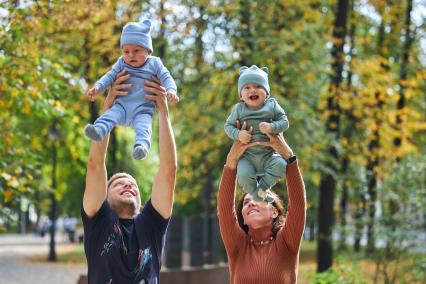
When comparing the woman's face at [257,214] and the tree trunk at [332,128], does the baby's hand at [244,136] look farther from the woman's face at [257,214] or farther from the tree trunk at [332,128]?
the tree trunk at [332,128]

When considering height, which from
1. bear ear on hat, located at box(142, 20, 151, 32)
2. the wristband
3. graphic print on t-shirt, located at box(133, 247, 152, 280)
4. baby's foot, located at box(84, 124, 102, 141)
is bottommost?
graphic print on t-shirt, located at box(133, 247, 152, 280)

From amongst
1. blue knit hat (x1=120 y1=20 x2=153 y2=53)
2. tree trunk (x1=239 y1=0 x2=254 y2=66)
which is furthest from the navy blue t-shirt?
tree trunk (x1=239 y1=0 x2=254 y2=66)

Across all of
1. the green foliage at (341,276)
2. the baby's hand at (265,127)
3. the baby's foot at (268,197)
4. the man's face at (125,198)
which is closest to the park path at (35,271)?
the green foliage at (341,276)

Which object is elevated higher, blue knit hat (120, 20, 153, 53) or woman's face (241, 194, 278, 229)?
blue knit hat (120, 20, 153, 53)

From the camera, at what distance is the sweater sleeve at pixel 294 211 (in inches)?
162

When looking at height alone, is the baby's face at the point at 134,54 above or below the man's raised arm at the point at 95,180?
above

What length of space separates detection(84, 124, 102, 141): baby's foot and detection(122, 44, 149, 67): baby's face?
24.2 inches

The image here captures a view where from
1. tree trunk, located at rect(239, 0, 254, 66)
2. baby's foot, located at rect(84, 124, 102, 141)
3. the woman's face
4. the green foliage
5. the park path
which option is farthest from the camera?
the park path

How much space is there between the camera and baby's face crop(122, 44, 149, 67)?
4.11m

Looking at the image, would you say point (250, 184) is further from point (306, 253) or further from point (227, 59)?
point (306, 253)

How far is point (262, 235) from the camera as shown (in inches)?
175

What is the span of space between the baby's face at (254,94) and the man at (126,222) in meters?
0.48

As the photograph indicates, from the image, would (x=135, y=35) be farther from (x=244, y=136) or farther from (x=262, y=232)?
(x=262, y=232)

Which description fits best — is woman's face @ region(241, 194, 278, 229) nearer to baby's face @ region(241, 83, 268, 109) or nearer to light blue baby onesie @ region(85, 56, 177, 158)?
baby's face @ region(241, 83, 268, 109)
